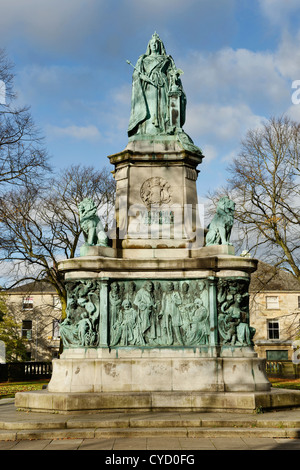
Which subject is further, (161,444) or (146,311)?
(146,311)

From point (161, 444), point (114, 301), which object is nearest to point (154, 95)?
point (114, 301)

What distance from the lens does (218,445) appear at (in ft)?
28.8

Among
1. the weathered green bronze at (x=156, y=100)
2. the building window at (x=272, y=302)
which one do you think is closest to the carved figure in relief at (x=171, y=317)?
the weathered green bronze at (x=156, y=100)

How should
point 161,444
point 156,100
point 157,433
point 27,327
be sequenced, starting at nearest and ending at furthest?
point 161,444
point 157,433
point 156,100
point 27,327

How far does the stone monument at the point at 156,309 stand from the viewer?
1192 centimetres

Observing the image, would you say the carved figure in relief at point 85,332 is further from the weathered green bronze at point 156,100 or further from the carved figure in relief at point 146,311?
the weathered green bronze at point 156,100

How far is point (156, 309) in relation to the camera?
41.5 ft

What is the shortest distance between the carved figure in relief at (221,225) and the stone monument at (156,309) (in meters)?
0.02

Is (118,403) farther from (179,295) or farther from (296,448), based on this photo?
(296,448)

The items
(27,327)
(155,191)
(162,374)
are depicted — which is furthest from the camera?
(27,327)

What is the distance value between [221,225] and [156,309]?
99.9 inches

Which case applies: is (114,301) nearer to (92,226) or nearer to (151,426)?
(92,226)

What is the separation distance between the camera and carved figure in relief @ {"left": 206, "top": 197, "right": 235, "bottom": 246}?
13.2m

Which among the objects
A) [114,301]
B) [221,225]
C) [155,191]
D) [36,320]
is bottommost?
[114,301]
